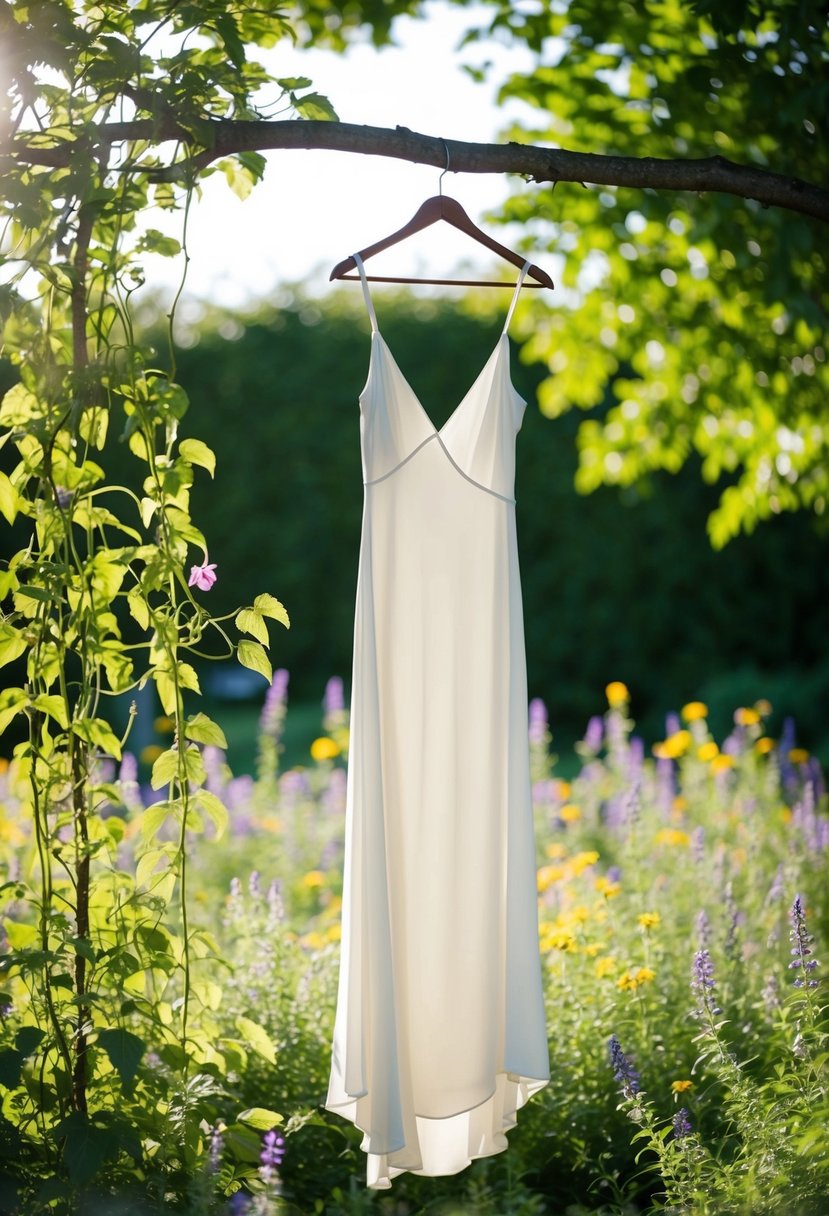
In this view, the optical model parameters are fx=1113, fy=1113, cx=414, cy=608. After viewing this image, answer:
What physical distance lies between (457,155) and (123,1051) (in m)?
1.58

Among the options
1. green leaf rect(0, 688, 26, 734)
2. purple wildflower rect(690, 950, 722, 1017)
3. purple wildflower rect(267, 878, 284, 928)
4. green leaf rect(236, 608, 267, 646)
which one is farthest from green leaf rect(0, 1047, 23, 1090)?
purple wildflower rect(690, 950, 722, 1017)

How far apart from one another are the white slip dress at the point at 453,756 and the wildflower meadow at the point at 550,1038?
0.20 meters

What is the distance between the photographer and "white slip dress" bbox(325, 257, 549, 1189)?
1882 millimetres

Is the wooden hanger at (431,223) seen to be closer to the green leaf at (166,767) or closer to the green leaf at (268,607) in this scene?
the green leaf at (268,607)

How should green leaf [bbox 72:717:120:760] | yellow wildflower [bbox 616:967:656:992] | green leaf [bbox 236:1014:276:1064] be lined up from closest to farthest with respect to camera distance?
green leaf [bbox 72:717:120:760] < green leaf [bbox 236:1014:276:1064] < yellow wildflower [bbox 616:967:656:992]

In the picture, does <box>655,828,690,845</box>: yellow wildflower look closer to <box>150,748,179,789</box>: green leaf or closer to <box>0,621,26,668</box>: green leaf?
<box>150,748,179,789</box>: green leaf

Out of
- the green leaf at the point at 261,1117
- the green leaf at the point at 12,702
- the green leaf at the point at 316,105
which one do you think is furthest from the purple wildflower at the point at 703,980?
the green leaf at the point at 316,105

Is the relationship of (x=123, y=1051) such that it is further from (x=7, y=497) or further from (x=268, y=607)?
(x=7, y=497)

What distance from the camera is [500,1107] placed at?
6.55 ft

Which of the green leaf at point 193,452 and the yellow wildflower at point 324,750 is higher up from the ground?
the green leaf at point 193,452

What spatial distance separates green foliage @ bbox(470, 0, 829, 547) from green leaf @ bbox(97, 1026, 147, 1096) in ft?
8.52

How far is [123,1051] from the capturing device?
5.51 feet

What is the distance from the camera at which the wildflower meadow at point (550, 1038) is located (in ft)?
5.86

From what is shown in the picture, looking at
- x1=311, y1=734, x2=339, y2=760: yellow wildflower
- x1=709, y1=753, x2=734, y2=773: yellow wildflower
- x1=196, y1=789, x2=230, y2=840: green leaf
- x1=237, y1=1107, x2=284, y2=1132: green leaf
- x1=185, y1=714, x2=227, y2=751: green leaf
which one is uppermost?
x1=185, y1=714, x2=227, y2=751: green leaf
